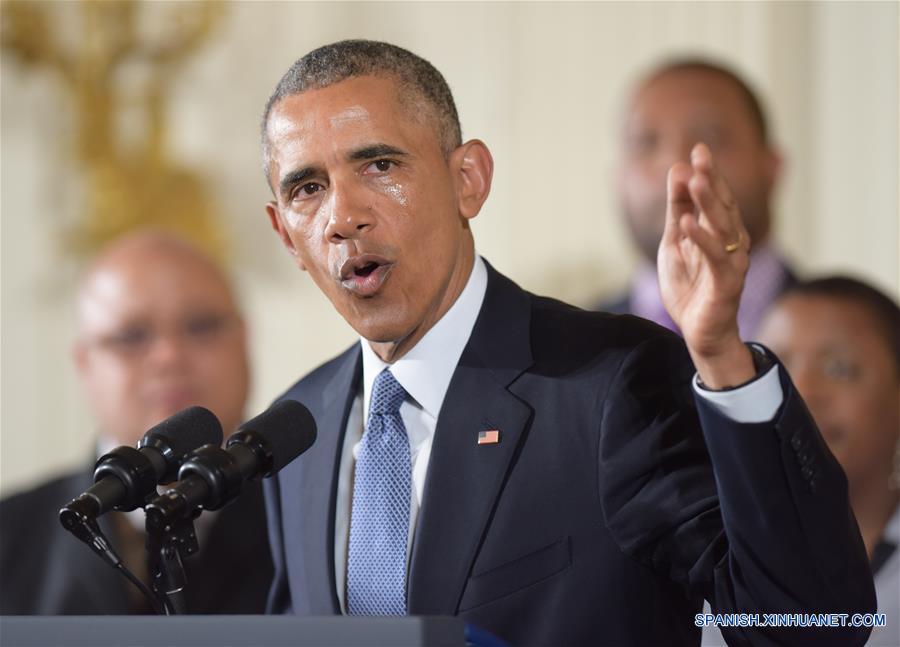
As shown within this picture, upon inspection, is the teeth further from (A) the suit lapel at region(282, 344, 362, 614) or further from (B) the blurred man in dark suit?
(B) the blurred man in dark suit

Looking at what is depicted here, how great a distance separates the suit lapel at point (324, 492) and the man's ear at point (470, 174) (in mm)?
327

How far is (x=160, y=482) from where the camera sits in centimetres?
188

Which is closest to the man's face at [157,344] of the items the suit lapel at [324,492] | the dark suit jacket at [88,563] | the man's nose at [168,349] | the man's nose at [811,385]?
the man's nose at [168,349]

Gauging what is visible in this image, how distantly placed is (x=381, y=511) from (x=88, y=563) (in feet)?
5.57

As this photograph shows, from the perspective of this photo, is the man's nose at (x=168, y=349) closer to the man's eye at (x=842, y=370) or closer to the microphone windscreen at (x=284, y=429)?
the man's eye at (x=842, y=370)

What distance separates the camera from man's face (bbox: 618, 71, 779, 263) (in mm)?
4281

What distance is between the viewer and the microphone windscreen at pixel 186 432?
191 centimetres

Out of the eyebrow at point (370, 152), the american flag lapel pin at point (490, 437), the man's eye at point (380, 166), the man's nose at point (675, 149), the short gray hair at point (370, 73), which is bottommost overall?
the american flag lapel pin at point (490, 437)

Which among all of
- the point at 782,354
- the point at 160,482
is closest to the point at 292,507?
the point at 160,482

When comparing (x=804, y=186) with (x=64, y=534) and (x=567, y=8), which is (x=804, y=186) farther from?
(x=64, y=534)

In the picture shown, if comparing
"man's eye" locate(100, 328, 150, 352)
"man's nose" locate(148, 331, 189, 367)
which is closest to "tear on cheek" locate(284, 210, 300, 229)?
"man's nose" locate(148, 331, 189, 367)

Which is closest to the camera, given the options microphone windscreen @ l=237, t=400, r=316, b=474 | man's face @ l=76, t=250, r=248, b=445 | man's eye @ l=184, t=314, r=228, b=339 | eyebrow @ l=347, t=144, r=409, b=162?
microphone windscreen @ l=237, t=400, r=316, b=474

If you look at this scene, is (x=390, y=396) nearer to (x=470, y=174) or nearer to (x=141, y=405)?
(x=470, y=174)

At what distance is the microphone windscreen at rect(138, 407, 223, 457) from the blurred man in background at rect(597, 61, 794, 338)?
2346mm
